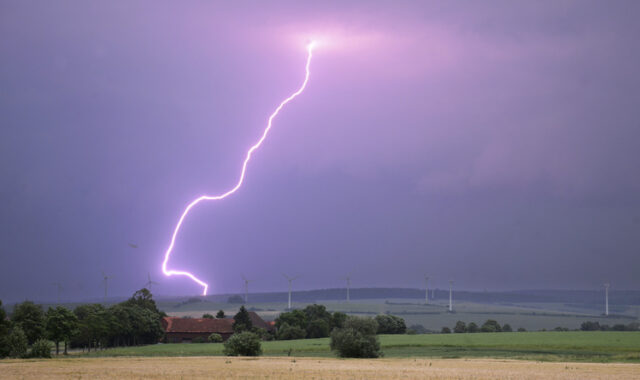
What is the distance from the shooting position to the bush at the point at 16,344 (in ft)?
213

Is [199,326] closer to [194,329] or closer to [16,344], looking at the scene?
[194,329]

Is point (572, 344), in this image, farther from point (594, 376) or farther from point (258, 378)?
point (258, 378)

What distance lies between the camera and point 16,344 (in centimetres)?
6581

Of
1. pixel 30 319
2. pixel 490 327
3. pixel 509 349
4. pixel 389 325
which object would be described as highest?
pixel 30 319

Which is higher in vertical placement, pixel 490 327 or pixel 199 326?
pixel 490 327

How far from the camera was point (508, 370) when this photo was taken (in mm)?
41312

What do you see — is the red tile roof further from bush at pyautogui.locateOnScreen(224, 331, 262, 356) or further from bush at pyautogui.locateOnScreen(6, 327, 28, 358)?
bush at pyautogui.locateOnScreen(224, 331, 262, 356)

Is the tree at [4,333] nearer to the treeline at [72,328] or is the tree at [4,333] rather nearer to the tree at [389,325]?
the treeline at [72,328]

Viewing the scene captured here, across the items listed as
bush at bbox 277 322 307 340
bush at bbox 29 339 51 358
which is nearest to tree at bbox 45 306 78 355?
bush at bbox 29 339 51 358

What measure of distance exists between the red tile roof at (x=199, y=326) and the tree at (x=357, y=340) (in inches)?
2457

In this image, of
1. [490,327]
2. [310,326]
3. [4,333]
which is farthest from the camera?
[490,327]

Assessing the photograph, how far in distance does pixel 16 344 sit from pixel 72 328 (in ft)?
47.4

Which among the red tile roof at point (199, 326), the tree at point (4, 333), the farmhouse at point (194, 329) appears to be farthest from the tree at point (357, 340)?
the red tile roof at point (199, 326)

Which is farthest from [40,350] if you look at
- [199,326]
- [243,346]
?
[199,326]
